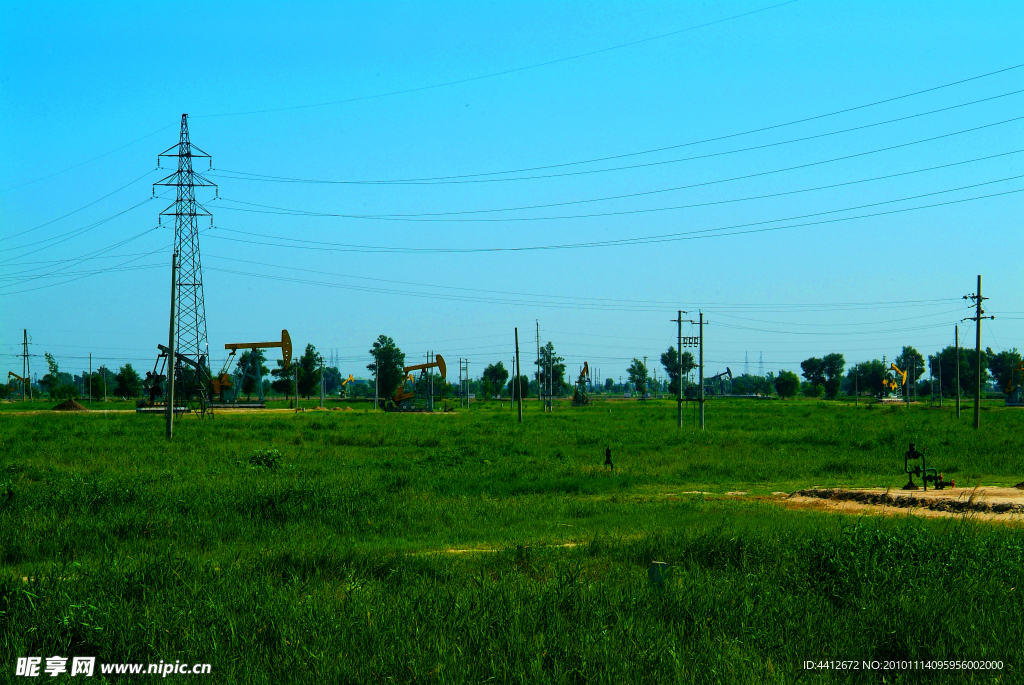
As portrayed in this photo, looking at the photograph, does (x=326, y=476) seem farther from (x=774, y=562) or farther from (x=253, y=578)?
(x=774, y=562)

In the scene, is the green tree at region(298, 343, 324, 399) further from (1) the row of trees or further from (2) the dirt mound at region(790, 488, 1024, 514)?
→ (2) the dirt mound at region(790, 488, 1024, 514)

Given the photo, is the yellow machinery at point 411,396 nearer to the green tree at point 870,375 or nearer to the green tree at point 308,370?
the green tree at point 308,370

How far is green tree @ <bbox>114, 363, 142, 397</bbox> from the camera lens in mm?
91750

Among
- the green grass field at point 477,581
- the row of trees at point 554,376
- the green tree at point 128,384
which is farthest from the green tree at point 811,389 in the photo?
the green grass field at point 477,581

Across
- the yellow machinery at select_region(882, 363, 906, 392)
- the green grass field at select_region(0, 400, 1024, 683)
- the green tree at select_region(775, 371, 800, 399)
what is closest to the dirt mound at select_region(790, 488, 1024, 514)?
the green grass field at select_region(0, 400, 1024, 683)

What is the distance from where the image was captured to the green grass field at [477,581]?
22.0 feet

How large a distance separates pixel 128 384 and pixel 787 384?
10079cm

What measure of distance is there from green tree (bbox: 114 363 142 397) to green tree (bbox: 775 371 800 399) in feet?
324

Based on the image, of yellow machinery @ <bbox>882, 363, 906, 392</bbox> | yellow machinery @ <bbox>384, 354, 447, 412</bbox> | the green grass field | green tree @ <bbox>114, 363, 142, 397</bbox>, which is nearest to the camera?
the green grass field

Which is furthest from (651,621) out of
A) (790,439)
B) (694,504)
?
(790,439)

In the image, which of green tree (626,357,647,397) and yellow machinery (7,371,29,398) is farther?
green tree (626,357,647,397)

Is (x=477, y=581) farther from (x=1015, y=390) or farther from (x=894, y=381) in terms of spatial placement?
(x=894, y=381)

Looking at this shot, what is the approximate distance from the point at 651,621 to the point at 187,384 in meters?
52.6

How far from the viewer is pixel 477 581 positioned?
352 inches
